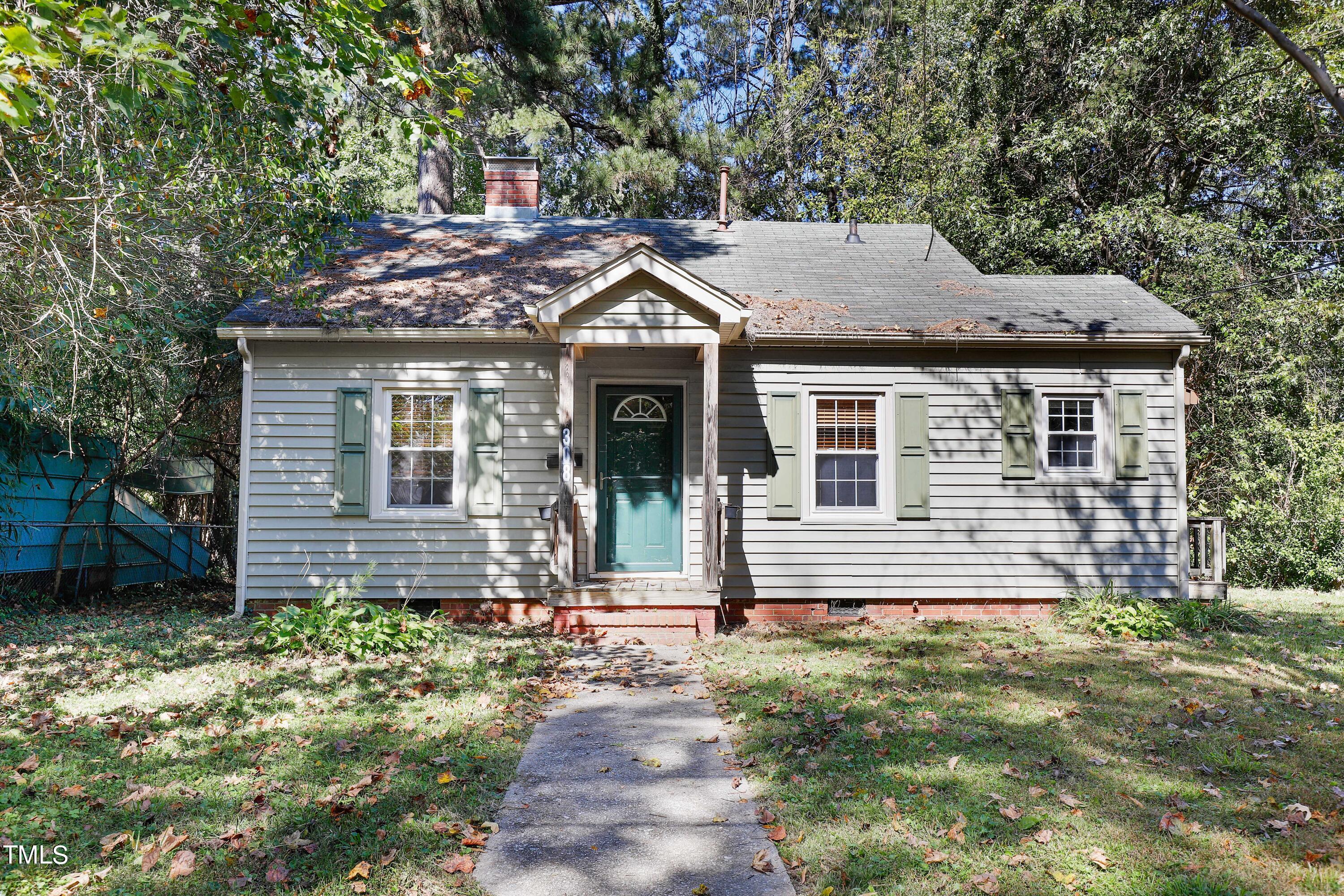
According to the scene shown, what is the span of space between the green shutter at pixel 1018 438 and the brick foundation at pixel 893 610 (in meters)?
1.49

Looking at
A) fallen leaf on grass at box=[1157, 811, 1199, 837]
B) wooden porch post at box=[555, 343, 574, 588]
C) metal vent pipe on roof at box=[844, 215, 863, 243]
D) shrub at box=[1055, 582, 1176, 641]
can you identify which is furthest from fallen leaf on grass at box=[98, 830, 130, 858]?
metal vent pipe on roof at box=[844, 215, 863, 243]

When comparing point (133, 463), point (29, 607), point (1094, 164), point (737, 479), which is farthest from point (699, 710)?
point (1094, 164)

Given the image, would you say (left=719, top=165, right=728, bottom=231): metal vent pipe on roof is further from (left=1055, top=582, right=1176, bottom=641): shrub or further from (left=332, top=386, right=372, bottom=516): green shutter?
(left=1055, top=582, right=1176, bottom=641): shrub

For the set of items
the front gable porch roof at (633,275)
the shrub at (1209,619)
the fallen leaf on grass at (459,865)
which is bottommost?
the fallen leaf on grass at (459,865)

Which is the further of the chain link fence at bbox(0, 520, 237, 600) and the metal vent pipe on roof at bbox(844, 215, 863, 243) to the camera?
the metal vent pipe on roof at bbox(844, 215, 863, 243)

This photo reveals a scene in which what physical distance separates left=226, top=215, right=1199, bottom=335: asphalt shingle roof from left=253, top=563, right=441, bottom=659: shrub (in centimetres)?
292

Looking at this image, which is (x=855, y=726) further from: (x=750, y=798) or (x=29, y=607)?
(x=29, y=607)

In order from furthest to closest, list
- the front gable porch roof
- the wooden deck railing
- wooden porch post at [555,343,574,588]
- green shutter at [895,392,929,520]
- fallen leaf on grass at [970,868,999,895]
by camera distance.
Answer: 1. the wooden deck railing
2. green shutter at [895,392,929,520]
3. wooden porch post at [555,343,574,588]
4. the front gable porch roof
5. fallen leaf on grass at [970,868,999,895]

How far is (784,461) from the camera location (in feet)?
30.6

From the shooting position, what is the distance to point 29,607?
31.7 feet

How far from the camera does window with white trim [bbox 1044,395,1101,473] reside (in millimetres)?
9719

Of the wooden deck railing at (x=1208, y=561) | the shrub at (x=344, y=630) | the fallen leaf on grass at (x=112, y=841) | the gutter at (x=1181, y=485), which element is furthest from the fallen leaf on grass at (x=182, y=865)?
the wooden deck railing at (x=1208, y=561)

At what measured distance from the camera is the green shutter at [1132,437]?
9.57 metres

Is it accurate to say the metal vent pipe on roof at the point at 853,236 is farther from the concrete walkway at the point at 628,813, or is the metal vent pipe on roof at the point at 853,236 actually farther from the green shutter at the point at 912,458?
the concrete walkway at the point at 628,813
